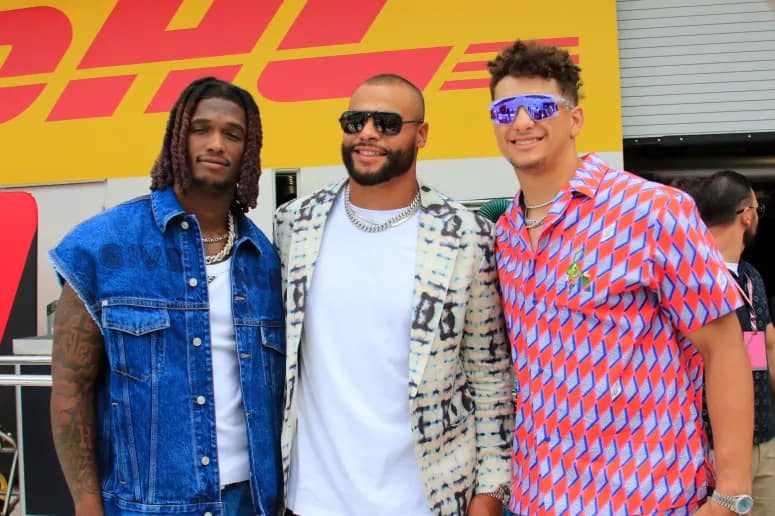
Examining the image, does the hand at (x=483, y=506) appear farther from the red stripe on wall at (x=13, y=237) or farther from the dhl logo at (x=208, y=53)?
the red stripe on wall at (x=13, y=237)

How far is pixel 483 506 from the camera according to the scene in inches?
90.0

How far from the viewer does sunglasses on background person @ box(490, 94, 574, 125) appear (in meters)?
2.16

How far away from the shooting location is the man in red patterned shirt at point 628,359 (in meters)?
1.92

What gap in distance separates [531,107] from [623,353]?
79 cm

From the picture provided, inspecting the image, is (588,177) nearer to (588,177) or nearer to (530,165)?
(588,177)

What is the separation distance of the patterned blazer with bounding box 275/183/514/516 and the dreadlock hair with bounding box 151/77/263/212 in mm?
218

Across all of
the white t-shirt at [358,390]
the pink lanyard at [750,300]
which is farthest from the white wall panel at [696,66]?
the white t-shirt at [358,390]

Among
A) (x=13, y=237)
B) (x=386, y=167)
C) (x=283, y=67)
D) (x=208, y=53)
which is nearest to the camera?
(x=386, y=167)

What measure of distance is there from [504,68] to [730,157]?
5.43 metres

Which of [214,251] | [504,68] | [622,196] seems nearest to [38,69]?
[214,251]

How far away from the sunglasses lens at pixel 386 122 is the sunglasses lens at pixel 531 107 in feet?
1.26

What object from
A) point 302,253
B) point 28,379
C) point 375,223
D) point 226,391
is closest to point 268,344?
point 226,391

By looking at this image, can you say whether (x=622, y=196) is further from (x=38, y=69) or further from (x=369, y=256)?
(x=38, y=69)

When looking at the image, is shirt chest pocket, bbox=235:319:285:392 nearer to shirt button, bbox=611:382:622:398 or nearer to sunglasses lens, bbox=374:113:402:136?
sunglasses lens, bbox=374:113:402:136
